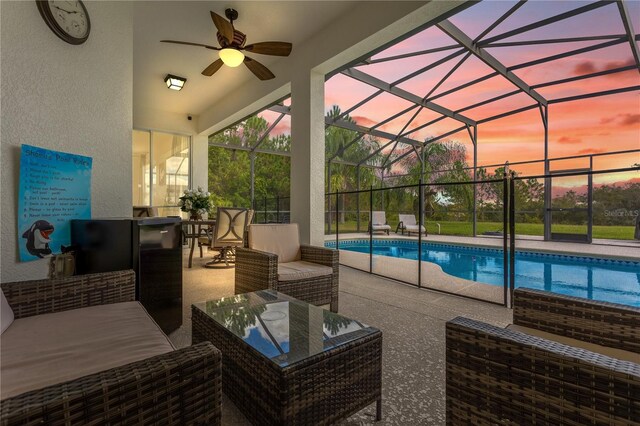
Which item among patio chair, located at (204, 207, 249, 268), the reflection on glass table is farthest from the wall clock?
patio chair, located at (204, 207, 249, 268)

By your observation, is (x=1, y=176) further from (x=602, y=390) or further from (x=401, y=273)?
(x=401, y=273)

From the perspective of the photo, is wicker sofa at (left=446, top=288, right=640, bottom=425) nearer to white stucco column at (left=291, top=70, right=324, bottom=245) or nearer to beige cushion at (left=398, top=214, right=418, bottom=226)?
white stucco column at (left=291, top=70, right=324, bottom=245)

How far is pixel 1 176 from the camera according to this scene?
163 cm

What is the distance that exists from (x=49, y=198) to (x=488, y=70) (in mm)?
6921

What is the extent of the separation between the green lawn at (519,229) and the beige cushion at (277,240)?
6.53m

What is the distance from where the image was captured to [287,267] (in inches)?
105

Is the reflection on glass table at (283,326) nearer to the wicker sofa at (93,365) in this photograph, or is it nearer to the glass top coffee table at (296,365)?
the glass top coffee table at (296,365)

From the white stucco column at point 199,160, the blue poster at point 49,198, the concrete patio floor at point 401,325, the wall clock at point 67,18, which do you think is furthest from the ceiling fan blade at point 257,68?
the white stucco column at point 199,160

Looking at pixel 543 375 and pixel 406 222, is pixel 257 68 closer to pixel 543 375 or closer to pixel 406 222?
pixel 543 375

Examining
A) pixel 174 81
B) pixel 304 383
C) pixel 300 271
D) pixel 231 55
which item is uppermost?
pixel 174 81

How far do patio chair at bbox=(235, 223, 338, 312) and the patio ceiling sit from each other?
2.50 metres

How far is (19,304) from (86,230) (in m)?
0.76

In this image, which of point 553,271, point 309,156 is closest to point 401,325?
point 309,156

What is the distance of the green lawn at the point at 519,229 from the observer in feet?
21.6
